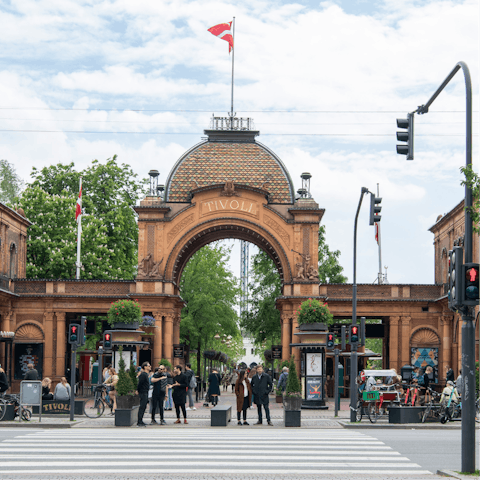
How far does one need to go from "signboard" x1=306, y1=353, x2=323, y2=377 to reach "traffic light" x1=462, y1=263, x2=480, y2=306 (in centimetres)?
2134

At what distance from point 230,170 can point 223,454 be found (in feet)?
111

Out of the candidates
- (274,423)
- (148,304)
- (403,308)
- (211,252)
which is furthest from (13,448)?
(211,252)

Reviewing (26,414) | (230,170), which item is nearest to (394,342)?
(230,170)

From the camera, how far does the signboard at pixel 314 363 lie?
33.9 meters

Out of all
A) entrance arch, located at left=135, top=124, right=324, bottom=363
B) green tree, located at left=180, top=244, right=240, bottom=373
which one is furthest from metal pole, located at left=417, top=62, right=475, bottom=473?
green tree, located at left=180, top=244, right=240, bottom=373

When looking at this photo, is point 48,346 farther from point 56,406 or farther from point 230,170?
point 56,406

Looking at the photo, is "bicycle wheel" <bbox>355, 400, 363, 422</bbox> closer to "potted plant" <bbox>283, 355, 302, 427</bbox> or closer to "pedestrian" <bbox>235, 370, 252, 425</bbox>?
"potted plant" <bbox>283, 355, 302, 427</bbox>

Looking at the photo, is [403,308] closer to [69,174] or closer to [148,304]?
[148,304]

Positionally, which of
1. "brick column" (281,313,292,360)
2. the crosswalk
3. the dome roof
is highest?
the dome roof

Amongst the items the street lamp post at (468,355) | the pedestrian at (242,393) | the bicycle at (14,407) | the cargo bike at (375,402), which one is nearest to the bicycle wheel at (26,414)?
the bicycle at (14,407)

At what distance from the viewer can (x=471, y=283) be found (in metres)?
13.0

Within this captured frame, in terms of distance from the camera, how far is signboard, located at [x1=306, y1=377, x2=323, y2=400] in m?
33.5

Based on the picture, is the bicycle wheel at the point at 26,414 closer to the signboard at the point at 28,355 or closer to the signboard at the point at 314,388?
the signboard at the point at 314,388

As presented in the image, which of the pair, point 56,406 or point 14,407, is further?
point 56,406
